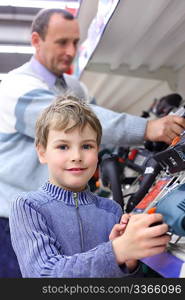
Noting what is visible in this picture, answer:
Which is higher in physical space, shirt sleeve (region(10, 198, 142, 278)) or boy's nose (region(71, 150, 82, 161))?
boy's nose (region(71, 150, 82, 161))

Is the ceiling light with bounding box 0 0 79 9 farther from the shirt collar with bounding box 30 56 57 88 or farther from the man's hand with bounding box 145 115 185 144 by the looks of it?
the man's hand with bounding box 145 115 185 144

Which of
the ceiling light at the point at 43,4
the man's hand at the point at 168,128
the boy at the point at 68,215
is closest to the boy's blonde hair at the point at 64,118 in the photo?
the boy at the point at 68,215

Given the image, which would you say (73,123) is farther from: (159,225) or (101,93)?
(101,93)

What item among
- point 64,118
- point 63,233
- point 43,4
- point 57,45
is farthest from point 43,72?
point 63,233

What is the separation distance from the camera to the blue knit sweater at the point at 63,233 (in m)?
0.61

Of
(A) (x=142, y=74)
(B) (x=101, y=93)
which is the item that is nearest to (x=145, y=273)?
(A) (x=142, y=74)

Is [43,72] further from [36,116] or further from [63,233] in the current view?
[63,233]

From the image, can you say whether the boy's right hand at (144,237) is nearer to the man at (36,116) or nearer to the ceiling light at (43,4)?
the man at (36,116)

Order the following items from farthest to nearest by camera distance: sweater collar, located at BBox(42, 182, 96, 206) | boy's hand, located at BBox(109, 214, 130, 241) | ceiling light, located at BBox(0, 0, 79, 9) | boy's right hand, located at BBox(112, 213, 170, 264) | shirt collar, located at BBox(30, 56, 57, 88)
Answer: shirt collar, located at BBox(30, 56, 57, 88), ceiling light, located at BBox(0, 0, 79, 9), sweater collar, located at BBox(42, 182, 96, 206), boy's hand, located at BBox(109, 214, 130, 241), boy's right hand, located at BBox(112, 213, 170, 264)

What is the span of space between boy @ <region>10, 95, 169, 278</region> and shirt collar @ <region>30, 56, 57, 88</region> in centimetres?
42

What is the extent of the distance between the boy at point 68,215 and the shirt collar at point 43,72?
0.42 metres

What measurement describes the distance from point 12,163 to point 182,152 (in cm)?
54

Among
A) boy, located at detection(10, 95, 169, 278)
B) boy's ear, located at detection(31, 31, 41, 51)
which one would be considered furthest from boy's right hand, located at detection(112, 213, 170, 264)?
boy's ear, located at detection(31, 31, 41, 51)

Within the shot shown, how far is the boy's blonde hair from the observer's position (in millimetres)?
738
